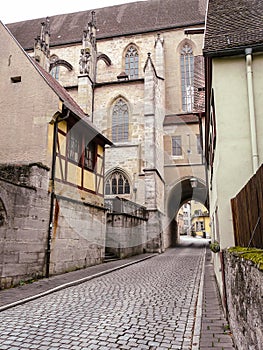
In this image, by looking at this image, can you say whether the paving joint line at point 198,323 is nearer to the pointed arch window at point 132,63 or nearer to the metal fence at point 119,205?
the metal fence at point 119,205

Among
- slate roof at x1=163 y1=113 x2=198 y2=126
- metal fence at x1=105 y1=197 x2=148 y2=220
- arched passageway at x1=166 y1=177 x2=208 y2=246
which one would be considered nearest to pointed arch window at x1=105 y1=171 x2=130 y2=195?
arched passageway at x1=166 y1=177 x2=208 y2=246

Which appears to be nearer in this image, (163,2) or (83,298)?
(83,298)

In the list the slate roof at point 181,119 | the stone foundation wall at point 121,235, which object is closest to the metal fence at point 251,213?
the stone foundation wall at point 121,235

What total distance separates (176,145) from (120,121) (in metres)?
4.79

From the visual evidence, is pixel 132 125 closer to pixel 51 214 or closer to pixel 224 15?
pixel 51 214

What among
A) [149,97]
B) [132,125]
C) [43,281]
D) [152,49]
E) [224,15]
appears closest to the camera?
[224,15]

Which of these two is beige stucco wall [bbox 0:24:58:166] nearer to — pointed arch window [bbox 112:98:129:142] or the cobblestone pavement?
the cobblestone pavement

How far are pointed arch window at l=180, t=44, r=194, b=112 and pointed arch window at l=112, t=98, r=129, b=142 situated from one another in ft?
20.5

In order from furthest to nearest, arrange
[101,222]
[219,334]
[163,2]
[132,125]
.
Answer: [163,2]
[132,125]
[101,222]
[219,334]

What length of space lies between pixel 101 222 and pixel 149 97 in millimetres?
11978

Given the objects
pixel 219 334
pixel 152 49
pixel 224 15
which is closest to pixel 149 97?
pixel 152 49

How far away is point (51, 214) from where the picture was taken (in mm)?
9820

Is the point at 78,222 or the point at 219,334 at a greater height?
the point at 78,222

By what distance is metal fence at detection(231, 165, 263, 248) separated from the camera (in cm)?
321
